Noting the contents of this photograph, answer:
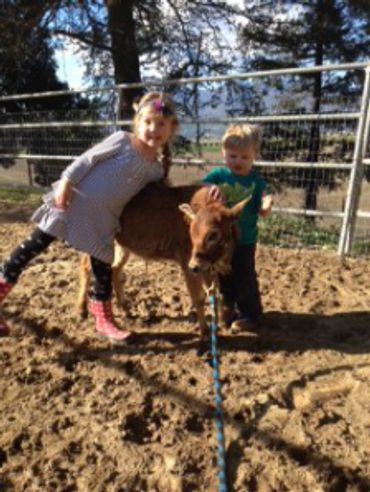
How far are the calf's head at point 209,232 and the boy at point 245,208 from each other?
0.17 metres

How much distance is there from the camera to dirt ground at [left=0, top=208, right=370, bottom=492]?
2.22 m

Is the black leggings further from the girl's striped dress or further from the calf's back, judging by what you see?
the calf's back

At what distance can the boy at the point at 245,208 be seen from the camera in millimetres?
3225

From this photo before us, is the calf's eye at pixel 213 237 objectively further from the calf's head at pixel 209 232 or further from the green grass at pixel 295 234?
the green grass at pixel 295 234

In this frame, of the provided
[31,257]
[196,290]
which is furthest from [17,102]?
[196,290]

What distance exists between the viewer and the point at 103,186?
3121 millimetres

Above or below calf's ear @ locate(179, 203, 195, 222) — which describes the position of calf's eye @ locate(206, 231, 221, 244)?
below

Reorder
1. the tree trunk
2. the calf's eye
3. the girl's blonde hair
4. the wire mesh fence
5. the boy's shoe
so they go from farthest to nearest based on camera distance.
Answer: the tree trunk → the wire mesh fence → the boy's shoe → the girl's blonde hair → the calf's eye

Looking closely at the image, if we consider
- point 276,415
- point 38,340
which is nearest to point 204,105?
point 38,340

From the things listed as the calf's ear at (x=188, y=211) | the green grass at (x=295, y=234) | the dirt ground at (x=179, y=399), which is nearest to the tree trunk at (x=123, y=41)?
the green grass at (x=295, y=234)

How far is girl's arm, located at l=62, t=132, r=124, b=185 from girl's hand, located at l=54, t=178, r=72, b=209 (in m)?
0.03

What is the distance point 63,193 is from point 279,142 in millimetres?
3994

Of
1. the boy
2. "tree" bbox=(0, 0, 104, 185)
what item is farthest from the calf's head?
"tree" bbox=(0, 0, 104, 185)

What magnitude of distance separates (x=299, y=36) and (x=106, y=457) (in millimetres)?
10092
